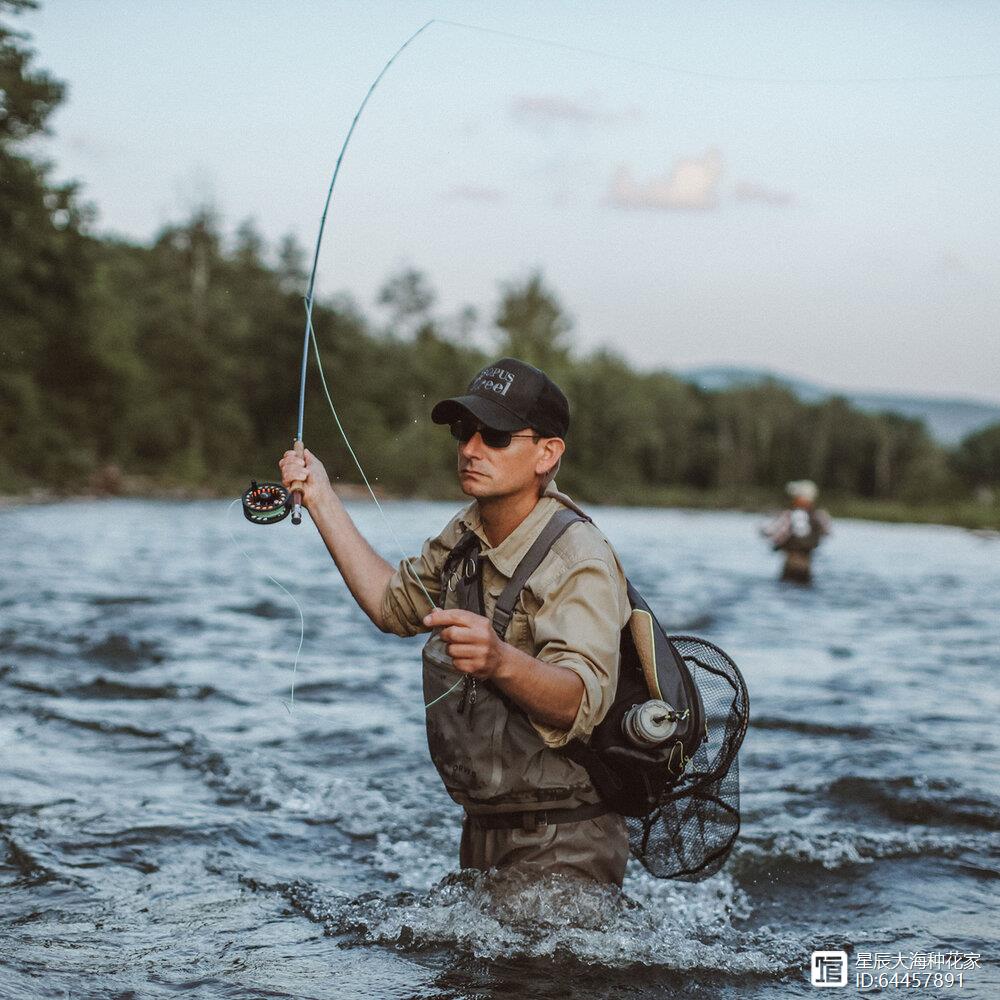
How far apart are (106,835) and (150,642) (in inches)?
258

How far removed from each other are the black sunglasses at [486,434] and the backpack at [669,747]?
0.28 m

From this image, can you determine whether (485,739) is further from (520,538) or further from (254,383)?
(254,383)

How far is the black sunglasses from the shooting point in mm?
3930

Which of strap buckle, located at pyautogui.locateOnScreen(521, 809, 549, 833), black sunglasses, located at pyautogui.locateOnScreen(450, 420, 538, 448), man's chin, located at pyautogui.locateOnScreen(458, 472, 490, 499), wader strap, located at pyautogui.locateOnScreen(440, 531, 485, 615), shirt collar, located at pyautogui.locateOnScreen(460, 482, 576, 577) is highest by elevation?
black sunglasses, located at pyautogui.locateOnScreen(450, 420, 538, 448)

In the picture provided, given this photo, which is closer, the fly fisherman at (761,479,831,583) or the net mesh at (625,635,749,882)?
the net mesh at (625,635,749,882)

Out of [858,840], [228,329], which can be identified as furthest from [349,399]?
[858,840]

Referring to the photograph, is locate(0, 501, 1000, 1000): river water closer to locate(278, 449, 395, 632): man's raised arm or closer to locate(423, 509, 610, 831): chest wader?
locate(423, 509, 610, 831): chest wader

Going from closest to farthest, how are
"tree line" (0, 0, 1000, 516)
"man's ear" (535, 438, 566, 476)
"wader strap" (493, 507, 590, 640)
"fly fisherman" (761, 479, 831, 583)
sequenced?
1. "wader strap" (493, 507, 590, 640)
2. "man's ear" (535, 438, 566, 476)
3. "fly fisherman" (761, 479, 831, 583)
4. "tree line" (0, 0, 1000, 516)

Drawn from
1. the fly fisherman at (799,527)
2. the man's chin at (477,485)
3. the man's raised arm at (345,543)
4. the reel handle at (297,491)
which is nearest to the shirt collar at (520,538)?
the man's chin at (477,485)

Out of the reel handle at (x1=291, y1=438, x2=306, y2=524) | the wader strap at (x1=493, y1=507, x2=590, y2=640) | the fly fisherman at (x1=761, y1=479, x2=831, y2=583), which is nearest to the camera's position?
the wader strap at (x1=493, y1=507, x2=590, y2=640)

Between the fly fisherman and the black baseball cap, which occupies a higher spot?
the black baseball cap

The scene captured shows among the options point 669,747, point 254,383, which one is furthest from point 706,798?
point 254,383

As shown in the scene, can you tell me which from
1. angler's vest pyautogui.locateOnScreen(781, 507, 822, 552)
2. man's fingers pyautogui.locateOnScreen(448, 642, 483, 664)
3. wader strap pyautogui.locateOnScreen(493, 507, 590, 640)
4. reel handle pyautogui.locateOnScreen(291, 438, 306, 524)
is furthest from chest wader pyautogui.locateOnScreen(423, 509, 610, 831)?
angler's vest pyautogui.locateOnScreen(781, 507, 822, 552)

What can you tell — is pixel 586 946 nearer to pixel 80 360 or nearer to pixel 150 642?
pixel 150 642
